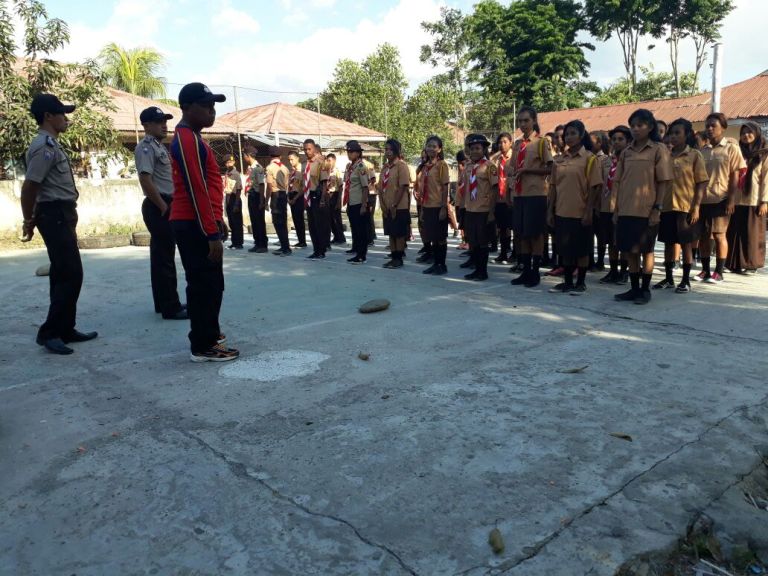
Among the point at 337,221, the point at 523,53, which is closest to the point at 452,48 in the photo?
the point at 523,53

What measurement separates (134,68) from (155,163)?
71.2 ft

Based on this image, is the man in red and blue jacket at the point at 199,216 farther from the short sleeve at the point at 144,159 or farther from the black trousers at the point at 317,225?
the black trousers at the point at 317,225

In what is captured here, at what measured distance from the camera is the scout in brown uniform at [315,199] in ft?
32.7

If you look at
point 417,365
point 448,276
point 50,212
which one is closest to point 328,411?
point 417,365

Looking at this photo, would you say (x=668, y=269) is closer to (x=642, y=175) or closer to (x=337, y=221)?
(x=642, y=175)

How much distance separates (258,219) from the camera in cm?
1082

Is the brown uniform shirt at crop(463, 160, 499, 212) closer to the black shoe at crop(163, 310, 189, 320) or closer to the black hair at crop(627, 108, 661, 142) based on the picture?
the black hair at crop(627, 108, 661, 142)

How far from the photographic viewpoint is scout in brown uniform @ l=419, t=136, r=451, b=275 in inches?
318

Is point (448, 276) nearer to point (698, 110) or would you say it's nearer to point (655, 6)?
point (698, 110)

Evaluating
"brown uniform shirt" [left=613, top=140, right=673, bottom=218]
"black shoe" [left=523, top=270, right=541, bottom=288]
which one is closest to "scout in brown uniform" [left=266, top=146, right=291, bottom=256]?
"black shoe" [left=523, top=270, right=541, bottom=288]

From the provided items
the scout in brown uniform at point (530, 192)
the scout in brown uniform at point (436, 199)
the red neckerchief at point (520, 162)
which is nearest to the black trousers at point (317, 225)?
the scout in brown uniform at point (436, 199)

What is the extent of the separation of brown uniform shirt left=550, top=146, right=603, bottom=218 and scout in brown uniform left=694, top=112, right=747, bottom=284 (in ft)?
5.28

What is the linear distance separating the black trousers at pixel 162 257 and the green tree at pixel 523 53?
29.5 meters

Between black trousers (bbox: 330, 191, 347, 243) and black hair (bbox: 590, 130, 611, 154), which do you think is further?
black trousers (bbox: 330, 191, 347, 243)
